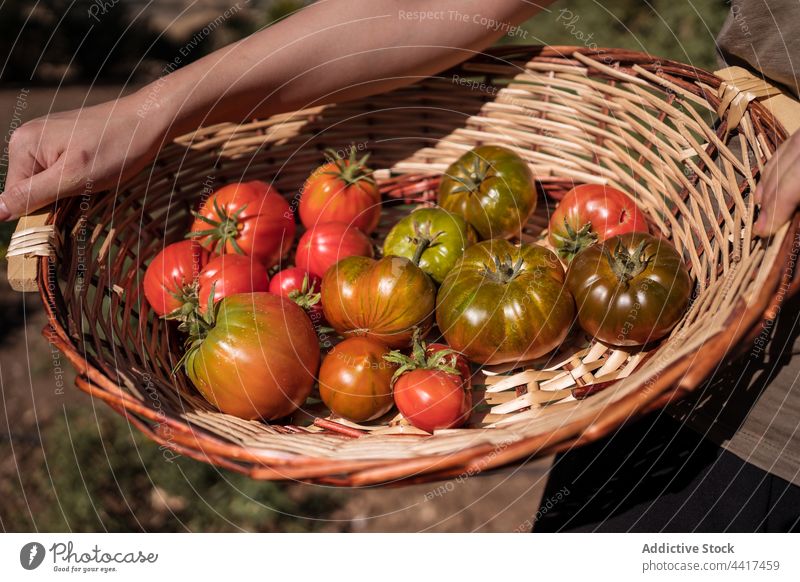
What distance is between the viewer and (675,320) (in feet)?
4.83

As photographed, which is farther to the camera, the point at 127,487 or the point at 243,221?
the point at 127,487

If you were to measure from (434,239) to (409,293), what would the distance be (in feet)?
0.69

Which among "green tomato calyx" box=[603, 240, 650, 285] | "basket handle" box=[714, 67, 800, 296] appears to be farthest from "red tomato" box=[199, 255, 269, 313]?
"basket handle" box=[714, 67, 800, 296]

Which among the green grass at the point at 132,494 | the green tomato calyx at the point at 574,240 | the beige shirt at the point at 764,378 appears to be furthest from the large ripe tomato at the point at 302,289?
the beige shirt at the point at 764,378

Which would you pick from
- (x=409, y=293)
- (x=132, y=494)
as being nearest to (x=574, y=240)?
(x=409, y=293)

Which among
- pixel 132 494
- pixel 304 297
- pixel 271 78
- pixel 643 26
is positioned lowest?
pixel 132 494

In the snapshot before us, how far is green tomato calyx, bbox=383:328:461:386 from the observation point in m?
1.50

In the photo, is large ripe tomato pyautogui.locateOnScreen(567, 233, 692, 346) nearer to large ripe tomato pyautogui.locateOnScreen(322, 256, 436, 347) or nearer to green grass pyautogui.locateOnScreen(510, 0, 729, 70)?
large ripe tomato pyautogui.locateOnScreen(322, 256, 436, 347)

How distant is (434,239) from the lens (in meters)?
1.71

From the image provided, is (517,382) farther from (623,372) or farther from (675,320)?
(675,320)

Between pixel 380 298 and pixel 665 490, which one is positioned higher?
pixel 380 298

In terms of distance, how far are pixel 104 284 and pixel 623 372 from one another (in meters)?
1.22

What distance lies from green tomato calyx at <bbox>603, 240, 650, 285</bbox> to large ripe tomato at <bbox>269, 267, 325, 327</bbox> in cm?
69

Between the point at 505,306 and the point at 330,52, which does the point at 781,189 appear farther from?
the point at 330,52
